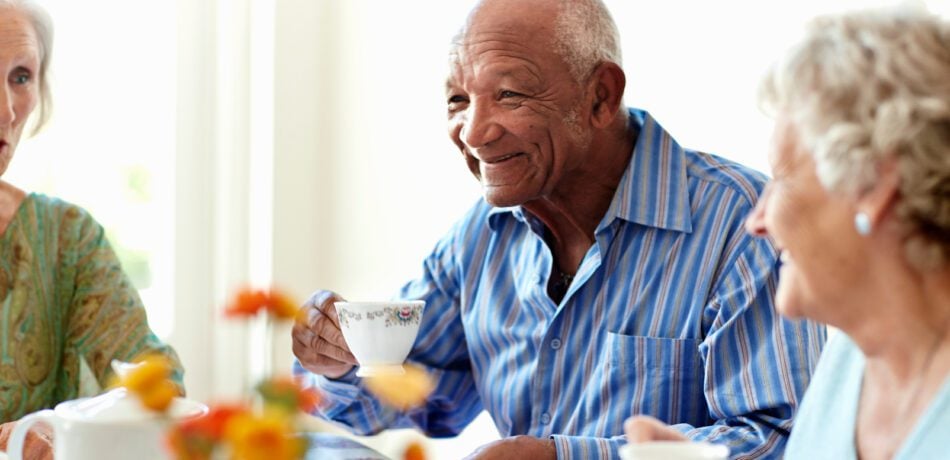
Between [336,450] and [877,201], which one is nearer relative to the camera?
[877,201]

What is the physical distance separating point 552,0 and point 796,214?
2.60 ft

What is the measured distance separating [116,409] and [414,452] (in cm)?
43

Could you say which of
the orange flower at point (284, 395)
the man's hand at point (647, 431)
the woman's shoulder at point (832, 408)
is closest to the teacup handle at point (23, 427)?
the orange flower at point (284, 395)

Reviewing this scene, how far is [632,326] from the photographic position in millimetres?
1814

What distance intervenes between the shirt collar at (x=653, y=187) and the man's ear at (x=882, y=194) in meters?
0.70

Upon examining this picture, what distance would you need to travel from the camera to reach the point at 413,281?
2.17m

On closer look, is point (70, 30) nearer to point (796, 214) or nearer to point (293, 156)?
point (293, 156)

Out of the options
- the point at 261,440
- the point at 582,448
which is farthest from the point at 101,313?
the point at 261,440

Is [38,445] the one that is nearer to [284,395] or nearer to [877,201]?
[284,395]

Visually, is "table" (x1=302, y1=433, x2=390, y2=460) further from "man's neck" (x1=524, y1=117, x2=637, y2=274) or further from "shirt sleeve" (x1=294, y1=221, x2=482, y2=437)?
"man's neck" (x1=524, y1=117, x2=637, y2=274)

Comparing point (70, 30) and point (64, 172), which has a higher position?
point (70, 30)

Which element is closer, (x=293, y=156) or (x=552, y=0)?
(x=552, y=0)

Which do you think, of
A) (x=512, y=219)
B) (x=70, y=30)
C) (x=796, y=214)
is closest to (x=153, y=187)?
(x=70, y=30)

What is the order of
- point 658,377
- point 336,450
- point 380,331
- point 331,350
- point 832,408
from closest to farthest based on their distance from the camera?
point 832,408, point 336,450, point 380,331, point 658,377, point 331,350
